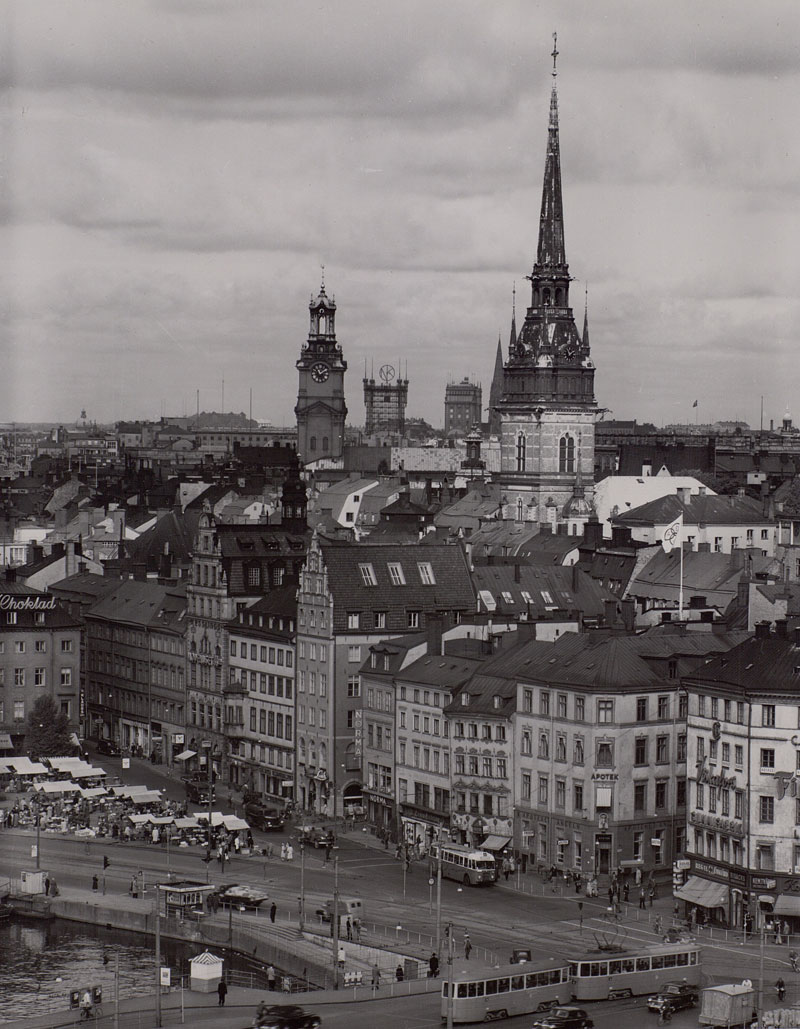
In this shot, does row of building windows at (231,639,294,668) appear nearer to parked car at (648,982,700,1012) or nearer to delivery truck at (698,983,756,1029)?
parked car at (648,982,700,1012)

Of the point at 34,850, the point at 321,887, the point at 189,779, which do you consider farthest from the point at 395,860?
the point at 189,779

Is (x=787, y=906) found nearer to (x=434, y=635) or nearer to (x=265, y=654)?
(x=434, y=635)

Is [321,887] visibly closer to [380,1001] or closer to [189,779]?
[380,1001]

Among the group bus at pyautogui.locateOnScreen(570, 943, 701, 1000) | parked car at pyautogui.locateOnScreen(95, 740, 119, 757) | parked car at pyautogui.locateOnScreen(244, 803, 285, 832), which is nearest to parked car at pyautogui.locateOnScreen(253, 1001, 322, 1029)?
bus at pyautogui.locateOnScreen(570, 943, 701, 1000)

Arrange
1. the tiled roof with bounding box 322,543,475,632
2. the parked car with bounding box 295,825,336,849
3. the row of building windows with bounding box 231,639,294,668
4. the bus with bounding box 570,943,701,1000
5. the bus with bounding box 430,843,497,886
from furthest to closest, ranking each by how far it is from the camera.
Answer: the row of building windows with bounding box 231,639,294,668, the tiled roof with bounding box 322,543,475,632, the parked car with bounding box 295,825,336,849, the bus with bounding box 430,843,497,886, the bus with bounding box 570,943,701,1000

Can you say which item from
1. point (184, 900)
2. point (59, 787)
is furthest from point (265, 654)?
point (184, 900)

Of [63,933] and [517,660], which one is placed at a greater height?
[517,660]
